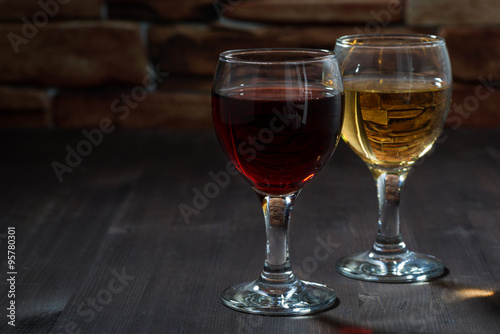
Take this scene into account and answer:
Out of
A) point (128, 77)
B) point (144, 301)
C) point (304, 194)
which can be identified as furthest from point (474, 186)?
point (128, 77)

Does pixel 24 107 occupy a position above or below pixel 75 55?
below

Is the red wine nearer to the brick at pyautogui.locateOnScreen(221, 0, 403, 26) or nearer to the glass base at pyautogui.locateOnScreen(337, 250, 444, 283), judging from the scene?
the glass base at pyautogui.locateOnScreen(337, 250, 444, 283)

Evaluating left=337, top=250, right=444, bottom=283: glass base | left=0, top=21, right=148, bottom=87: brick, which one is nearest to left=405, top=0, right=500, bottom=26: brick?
left=0, top=21, right=148, bottom=87: brick

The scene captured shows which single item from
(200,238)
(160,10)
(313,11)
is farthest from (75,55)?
(200,238)

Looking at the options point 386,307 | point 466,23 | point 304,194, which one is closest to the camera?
point 386,307

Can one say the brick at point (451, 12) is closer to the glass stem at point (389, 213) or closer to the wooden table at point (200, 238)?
the wooden table at point (200, 238)

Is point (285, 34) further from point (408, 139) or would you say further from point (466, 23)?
point (408, 139)

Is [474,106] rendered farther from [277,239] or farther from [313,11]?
[277,239]
